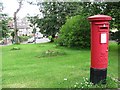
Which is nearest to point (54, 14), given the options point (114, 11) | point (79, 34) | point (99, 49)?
point (79, 34)

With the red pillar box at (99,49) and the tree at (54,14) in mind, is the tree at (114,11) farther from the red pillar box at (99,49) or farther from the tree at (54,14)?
the tree at (54,14)

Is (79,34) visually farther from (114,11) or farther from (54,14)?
(54,14)

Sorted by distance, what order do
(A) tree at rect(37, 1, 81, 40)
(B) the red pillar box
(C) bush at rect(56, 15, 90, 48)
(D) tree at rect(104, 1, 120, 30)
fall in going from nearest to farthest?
(B) the red pillar box → (D) tree at rect(104, 1, 120, 30) → (C) bush at rect(56, 15, 90, 48) → (A) tree at rect(37, 1, 81, 40)

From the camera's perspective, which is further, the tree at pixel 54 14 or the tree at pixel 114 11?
the tree at pixel 54 14

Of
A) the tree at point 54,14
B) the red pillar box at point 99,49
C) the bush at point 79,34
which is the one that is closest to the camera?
the red pillar box at point 99,49

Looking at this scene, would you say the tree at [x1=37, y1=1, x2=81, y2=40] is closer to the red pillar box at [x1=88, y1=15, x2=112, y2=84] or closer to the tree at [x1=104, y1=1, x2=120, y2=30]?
the tree at [x1=104, y1=1, x2=120, y2=30]

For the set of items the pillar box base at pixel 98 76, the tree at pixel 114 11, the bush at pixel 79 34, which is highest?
the tree at pixel 114 11

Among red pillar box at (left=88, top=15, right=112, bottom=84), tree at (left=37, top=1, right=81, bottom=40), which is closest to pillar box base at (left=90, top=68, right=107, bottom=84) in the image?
red pillar box at (left=88, top=15, right=112, bottom=84)

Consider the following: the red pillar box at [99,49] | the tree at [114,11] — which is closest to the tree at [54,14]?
the tree at [114,11]

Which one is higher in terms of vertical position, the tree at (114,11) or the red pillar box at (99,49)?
the tree at (114,11)

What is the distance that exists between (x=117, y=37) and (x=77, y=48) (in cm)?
300

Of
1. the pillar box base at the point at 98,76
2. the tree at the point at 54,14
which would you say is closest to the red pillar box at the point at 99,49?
the pillar box base at the point at 98,76

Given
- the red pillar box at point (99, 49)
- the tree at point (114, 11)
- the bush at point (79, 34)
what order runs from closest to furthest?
the red pillar box at point (99, 49), the tree at point (114, 11), the bush at point (79, 34)

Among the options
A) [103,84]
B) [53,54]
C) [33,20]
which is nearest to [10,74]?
[103,84]
